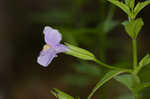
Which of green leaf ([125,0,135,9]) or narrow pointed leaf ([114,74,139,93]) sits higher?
green leaf ([125,0,135,9])

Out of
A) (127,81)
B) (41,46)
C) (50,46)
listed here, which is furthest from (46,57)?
(41,46)

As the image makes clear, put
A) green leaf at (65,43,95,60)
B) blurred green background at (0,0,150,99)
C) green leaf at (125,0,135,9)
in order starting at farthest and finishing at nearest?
blurred green background at (0,0,150,99) → green leaf at (65,43,95,60) → green leaf at (125,0,135,9)

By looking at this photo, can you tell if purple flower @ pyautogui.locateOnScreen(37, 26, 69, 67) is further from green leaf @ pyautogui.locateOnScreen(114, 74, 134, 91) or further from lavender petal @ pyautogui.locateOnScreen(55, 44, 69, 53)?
green leaf @ pyautogui.locateOnScreen(114, 74, 134, 91)

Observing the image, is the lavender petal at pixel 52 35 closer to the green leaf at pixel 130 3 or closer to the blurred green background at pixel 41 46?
the green leaf at pixel 130 3

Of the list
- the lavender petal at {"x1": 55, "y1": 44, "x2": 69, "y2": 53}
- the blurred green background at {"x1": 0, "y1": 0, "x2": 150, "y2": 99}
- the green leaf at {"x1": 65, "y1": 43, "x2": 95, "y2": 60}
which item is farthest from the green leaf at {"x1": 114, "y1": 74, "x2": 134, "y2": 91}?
the blurred green background at {"x1": 0, "y1": 0, "x2": 150, "y2": 99}

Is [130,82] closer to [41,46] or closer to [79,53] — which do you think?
[79,53]

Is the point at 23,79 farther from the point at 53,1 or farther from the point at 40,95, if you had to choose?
the point at 53,1
